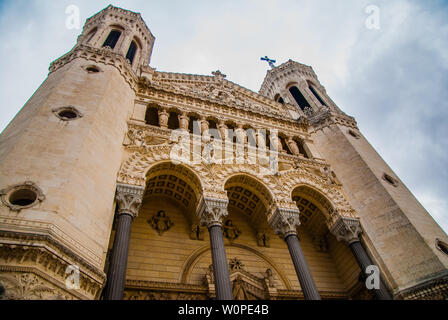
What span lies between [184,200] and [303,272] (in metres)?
5.66

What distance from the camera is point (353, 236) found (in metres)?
11.9

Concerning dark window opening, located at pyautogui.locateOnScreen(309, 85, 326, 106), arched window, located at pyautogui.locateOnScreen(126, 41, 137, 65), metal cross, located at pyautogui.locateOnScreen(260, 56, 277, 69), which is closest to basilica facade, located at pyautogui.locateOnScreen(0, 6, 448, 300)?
arched window, located at pyautogui.locateOnScreen(126, 41, 137, 65)

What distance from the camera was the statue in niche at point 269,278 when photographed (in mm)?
11781

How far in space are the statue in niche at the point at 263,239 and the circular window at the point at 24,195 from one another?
926 cm

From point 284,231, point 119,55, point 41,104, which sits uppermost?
point 119,55

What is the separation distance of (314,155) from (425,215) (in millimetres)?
5642

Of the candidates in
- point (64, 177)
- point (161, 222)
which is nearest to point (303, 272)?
point (161, 222)

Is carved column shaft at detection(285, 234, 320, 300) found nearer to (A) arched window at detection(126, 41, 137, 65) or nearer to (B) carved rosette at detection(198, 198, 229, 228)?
(B) carved rosette at detection(198, 198, 229, 228)

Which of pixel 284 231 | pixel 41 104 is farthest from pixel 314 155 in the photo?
pixel 41 104

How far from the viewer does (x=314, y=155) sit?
53.1 ft

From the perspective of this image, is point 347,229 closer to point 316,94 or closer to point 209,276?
point 209,276
